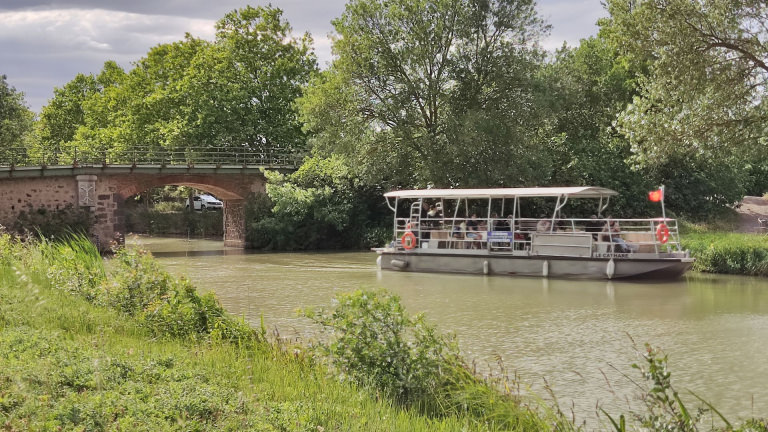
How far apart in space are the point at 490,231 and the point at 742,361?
13.3 meters

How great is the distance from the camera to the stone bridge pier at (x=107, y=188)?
113 ft

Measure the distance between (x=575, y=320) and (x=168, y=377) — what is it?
1078 cm

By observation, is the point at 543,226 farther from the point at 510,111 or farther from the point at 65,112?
the point at 65,112

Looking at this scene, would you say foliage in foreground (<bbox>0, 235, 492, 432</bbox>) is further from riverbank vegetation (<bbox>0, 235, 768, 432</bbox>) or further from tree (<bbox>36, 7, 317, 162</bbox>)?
tree (<bbox>36, 7, 317, 162</bbox>)

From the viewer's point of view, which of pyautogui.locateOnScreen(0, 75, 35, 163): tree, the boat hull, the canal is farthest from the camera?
pyautogui.locateOnScreen(0, 75, 35, 163): tree

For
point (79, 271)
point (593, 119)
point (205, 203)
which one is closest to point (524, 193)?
point (593, 119)

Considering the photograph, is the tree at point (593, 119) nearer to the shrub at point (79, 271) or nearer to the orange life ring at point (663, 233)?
the orange life ring at point (663, 233)

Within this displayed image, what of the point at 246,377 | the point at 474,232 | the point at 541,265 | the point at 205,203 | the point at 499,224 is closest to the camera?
the point at 246,377

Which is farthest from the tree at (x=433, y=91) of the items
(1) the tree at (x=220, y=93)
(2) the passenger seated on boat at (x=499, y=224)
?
(1) the tree at (x=220, y=93)

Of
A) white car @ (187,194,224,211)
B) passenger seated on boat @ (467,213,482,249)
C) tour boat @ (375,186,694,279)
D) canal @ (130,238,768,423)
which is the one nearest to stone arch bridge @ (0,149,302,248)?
canal @ (130,238,768,423)

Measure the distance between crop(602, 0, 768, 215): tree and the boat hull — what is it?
10.1 ft

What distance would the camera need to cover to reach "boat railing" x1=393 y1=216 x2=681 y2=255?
882 inches

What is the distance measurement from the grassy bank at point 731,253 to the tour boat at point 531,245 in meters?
1.21

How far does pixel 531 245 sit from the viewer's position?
2381 centimetres
